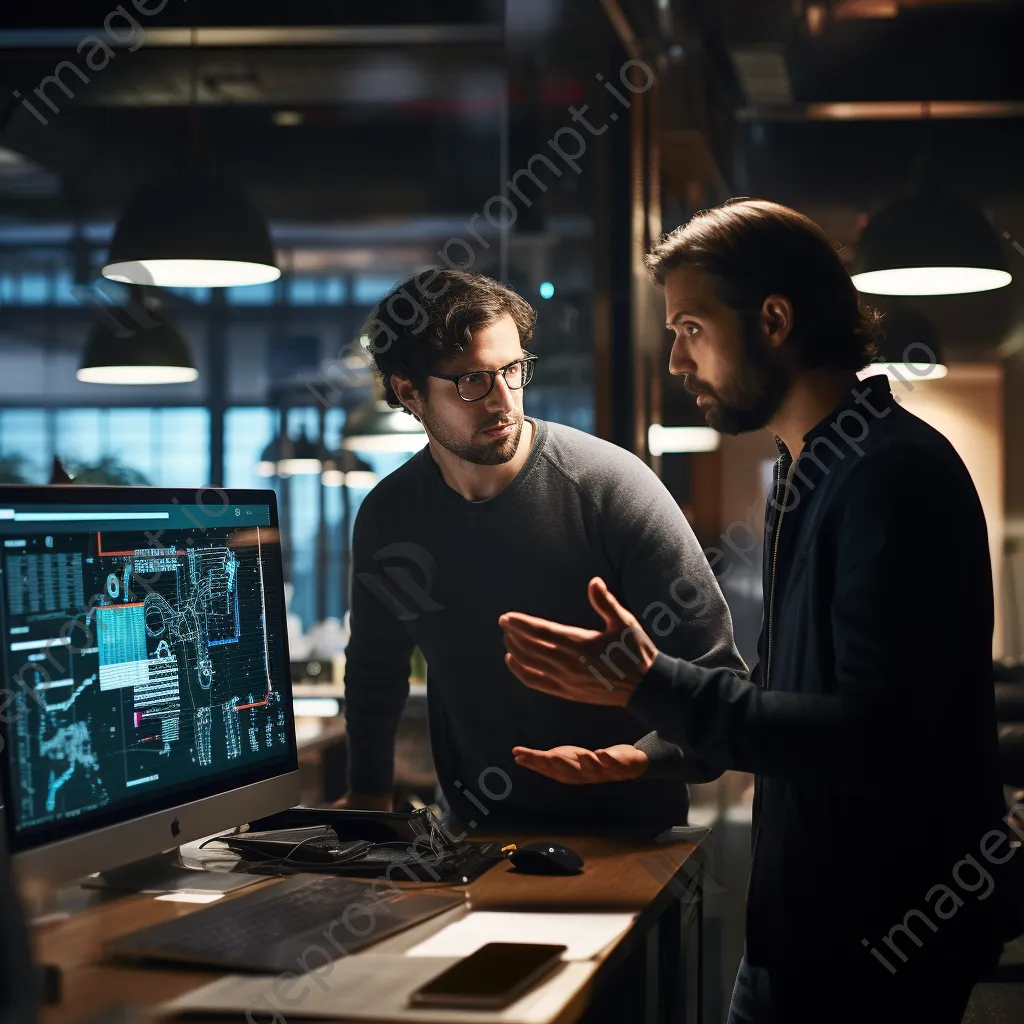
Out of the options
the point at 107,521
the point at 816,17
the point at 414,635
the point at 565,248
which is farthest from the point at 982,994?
the point at 816,17

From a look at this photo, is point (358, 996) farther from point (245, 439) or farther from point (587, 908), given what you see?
point (245, 439)

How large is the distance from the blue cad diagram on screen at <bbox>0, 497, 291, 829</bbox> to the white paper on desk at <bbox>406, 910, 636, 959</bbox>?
418 mm

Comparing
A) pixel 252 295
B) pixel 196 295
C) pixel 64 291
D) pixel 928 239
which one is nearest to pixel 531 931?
pixel 928 239

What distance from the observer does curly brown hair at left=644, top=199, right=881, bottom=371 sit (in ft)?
5.41

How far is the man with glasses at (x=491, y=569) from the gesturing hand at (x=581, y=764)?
293 millimetres

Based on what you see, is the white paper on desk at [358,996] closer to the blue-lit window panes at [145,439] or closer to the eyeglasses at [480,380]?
the eyeglasses at [480,380]

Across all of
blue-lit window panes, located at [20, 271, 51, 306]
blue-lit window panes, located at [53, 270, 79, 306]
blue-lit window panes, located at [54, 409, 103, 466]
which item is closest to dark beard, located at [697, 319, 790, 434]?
blue-lit window panes, located at [54, 409, 103, 466]

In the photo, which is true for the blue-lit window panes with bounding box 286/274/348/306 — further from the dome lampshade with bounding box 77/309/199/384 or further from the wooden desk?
the wooden desk

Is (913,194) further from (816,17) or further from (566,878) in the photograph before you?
(566,878)

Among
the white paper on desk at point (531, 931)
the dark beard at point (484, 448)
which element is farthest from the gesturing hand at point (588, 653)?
the dark beard at point (484, 448)

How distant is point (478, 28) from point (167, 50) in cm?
167

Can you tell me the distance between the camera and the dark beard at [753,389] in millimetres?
1633

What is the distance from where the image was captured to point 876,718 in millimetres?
1345

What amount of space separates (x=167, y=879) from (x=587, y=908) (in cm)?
57
